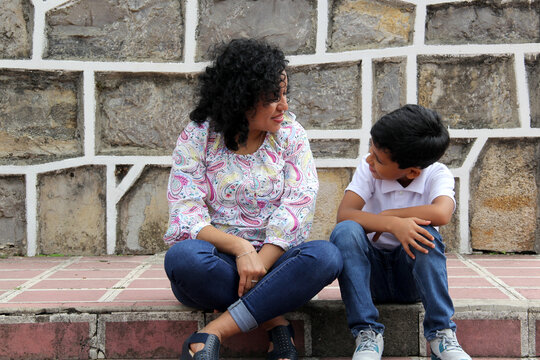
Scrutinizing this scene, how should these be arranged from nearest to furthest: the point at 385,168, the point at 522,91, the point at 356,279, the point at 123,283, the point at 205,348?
the point at 205,348 → the point at 356,279 → the point at 385,168 → the point at 123,283 → the point at 522,91

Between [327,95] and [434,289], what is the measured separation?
1503 millimetres

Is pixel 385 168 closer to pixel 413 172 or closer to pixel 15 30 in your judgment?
pixel 413 172

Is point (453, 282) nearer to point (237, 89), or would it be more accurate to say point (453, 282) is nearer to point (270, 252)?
point (270, 252)

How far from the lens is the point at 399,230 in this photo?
1842 mm

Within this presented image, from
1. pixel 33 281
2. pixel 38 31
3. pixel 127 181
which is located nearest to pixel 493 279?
pixel 127 181

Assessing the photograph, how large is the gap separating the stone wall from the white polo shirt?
38.0 inches

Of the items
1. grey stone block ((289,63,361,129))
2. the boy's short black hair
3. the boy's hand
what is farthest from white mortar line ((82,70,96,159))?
the boy's hand

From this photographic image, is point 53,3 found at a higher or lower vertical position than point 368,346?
higher

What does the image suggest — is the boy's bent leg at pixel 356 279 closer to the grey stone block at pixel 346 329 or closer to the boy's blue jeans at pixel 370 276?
the boy's blue jeans at pixel 370 276

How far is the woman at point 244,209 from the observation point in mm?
1787

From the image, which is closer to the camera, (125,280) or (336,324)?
(336,324)

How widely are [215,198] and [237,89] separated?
38 cm

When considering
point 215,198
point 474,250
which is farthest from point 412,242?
point 474,250

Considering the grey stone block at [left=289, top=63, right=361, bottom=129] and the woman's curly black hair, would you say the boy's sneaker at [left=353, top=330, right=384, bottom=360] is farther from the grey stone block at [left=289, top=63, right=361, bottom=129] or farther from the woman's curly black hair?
the grey stone block at [left=289, top=63, right=361, bottom=129]
